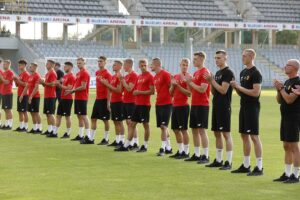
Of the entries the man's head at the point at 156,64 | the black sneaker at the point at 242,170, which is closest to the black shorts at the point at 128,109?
the man's head at the point at 156,64

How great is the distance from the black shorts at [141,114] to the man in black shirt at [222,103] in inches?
125

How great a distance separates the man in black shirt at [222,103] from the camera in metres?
14.1

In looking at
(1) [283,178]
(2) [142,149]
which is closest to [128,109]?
(2) [142,149]

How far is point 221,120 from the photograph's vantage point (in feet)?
46.9

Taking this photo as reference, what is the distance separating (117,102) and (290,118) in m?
6.99

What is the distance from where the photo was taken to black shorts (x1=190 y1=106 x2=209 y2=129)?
15.2 metres

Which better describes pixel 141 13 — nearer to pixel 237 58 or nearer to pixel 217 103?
pixel 237 58

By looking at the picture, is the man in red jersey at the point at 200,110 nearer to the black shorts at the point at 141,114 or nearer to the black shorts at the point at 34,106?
the black shorts at the point at 141,114

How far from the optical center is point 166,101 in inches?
670

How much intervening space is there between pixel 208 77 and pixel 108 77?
5.29 m

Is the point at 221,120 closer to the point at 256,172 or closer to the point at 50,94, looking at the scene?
the point at 256,172

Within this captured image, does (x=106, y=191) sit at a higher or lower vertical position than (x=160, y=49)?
lower

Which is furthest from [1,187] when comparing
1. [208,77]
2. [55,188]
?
[208,77]

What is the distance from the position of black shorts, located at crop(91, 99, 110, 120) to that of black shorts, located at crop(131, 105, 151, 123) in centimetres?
189
